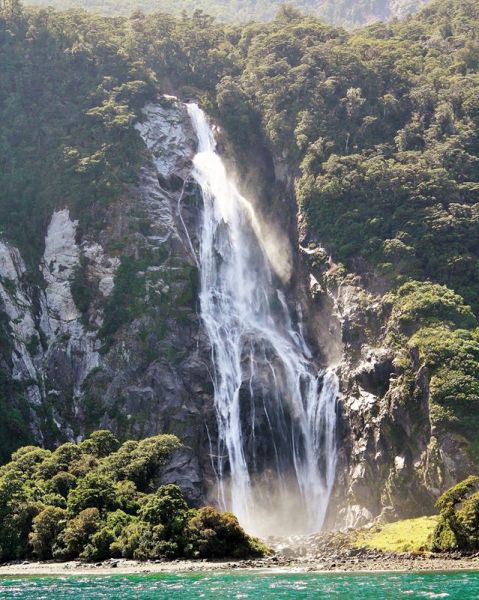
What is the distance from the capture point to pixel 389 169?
78000 millimetres

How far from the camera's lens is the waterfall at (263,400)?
6431cm

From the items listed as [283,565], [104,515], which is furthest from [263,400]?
[283,565]

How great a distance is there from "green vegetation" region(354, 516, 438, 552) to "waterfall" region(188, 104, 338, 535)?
8.69m

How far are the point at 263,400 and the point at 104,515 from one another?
60.7ft

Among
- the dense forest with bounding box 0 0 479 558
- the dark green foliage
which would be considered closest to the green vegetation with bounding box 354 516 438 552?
the dense forest with bounding box 0 0 479 558

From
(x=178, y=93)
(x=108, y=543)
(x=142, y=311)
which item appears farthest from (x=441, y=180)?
(x=108, y=543)

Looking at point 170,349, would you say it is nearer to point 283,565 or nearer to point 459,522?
point 283,565

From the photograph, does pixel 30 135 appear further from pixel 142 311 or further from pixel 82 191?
pixel 142 311

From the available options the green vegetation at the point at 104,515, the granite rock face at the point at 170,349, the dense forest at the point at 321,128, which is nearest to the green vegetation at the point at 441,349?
the dense forest at the point at 321,128

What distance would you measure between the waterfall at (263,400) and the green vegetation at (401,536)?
28.5 ft

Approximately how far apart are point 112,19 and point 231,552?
249 ft

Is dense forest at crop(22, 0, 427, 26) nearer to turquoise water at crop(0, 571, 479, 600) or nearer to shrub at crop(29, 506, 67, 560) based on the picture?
shrub at crop(29, 506, 67, 560)

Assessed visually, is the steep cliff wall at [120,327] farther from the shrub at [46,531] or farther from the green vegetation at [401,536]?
the green vegetation at [401,536]

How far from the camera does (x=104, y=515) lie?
52.8 metres
